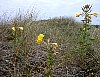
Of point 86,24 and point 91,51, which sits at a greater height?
point 86,24

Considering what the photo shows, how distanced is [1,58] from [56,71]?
38.5 inches

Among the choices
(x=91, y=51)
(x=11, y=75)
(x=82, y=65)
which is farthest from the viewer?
(x=91, y=51)

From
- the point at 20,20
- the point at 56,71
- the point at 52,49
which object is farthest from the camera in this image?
the point at 20,20

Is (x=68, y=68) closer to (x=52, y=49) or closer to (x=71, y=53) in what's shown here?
(x=71, y=53)

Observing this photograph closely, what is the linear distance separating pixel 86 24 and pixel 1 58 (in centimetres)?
180

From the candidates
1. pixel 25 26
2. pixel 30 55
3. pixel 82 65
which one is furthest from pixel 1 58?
pixel 25 26

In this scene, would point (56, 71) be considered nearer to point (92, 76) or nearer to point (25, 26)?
point (92, 76)

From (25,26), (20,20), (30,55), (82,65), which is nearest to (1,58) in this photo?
(30,55)

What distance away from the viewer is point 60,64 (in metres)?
5.14

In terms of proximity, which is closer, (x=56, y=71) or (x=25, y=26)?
(x=56, y=71)

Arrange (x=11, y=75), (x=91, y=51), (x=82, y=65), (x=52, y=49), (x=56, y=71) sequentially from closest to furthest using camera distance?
1. (x=52, y=49)
2. (x=11, y=75)
3. (x=56, y=71)
4. (x=82, y=65)
5. (x=91, y=51)

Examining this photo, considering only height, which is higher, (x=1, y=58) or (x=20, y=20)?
(x=20, y=20)

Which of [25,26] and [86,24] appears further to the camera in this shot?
[25,26]

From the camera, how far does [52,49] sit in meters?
3.48
